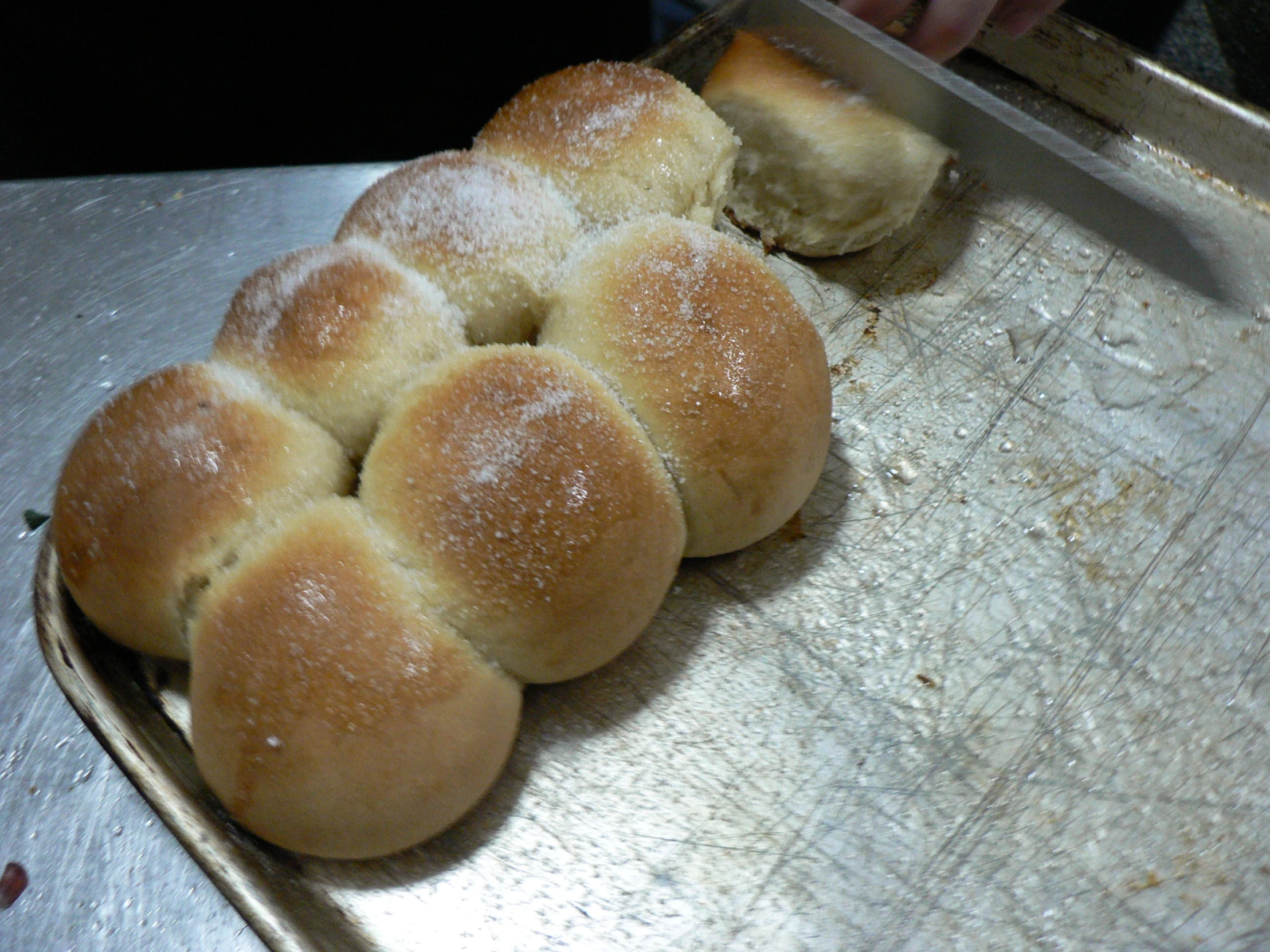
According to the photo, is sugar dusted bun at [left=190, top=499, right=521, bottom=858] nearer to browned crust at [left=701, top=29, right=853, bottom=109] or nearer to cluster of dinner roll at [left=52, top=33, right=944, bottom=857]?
cluster of dinner roll at [left=52, top=33, right=944, bottom=857]

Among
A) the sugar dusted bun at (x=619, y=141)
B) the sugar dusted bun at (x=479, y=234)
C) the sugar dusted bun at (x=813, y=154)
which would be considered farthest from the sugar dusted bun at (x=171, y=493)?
the sugar dusted bun at (x=813, y=154)

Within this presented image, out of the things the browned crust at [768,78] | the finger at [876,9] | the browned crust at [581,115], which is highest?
the browned crust at [581,115]

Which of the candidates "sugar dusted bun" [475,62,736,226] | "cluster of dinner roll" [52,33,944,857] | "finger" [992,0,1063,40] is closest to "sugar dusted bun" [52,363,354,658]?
"cluster of dinner roll" [52,33,944,857]

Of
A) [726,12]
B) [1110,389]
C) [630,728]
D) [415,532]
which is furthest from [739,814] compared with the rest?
[726,12]

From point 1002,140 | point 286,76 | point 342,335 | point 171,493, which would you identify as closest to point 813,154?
point 1002,140

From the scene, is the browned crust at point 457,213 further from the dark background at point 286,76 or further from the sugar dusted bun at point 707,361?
the dark background at point 286,76

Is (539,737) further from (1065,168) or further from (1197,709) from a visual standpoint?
(1065,168)

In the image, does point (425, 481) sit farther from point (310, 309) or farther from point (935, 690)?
point (935, 690)
